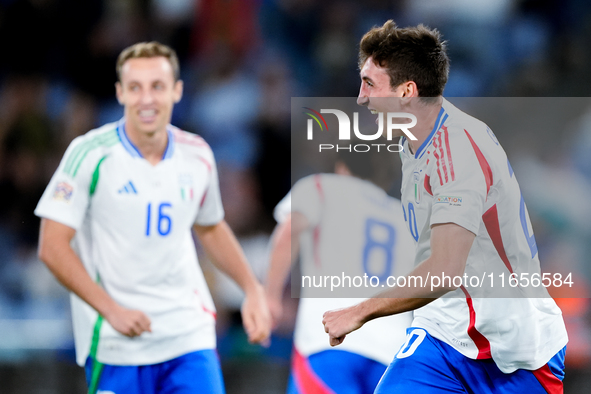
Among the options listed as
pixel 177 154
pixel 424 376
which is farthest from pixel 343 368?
pixel 177 154

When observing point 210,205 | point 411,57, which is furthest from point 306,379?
point 411,57

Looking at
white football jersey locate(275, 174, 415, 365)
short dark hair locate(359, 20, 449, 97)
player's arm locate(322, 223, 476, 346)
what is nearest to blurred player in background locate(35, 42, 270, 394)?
white football jersey locate(275, 174, 415, 365)

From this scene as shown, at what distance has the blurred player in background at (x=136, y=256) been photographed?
373 cm

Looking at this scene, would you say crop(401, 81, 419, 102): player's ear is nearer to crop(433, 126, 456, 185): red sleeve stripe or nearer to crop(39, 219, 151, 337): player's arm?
crop(433, 126, 456, 185): red sleeve stripe

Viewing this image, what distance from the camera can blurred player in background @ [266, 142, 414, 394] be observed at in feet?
13.8

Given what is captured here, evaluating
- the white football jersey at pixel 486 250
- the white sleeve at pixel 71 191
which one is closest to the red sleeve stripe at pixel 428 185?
the white football jersey at pixel 486 250

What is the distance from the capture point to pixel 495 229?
9.64ft

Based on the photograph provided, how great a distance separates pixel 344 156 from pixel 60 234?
1.75m

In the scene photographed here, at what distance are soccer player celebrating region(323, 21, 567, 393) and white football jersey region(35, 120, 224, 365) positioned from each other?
1330 mm

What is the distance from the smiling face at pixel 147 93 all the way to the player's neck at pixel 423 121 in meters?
1.65

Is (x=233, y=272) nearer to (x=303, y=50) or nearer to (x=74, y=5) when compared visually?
(x=303, y=50)

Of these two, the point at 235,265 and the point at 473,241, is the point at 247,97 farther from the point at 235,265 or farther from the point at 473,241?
the point at 473,241

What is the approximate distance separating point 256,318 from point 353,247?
726 millimetres

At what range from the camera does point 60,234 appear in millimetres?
→ 3717
